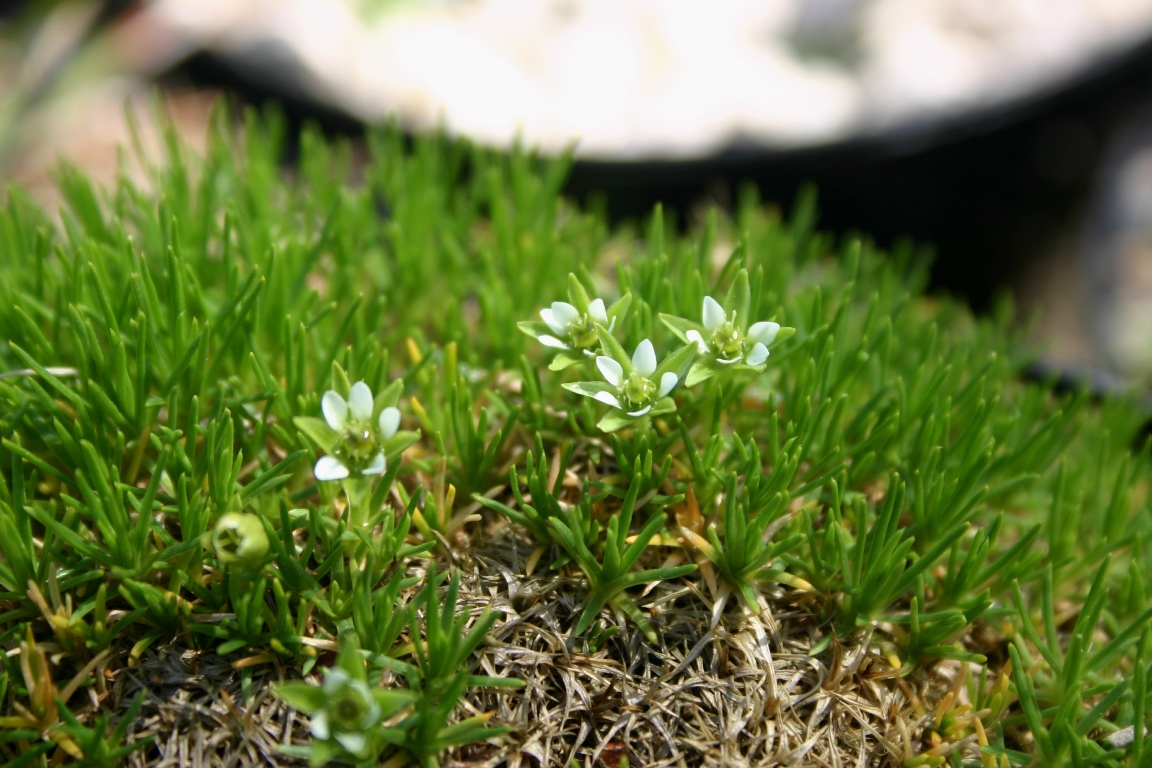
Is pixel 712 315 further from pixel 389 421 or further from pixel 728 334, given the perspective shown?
pixel 389 421

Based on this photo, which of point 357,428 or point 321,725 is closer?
point 321,725

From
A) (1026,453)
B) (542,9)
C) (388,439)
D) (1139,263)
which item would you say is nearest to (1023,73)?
(1139,263)

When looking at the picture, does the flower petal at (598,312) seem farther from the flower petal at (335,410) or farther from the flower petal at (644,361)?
the flower petal at (335,410)

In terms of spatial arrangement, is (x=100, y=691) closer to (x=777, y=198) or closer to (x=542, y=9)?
(x=777, y=198)

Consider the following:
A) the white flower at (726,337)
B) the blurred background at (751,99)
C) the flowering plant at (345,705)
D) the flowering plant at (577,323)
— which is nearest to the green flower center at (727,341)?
the white flower at (726,337)

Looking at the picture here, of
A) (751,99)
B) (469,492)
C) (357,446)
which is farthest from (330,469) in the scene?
(751,99)
